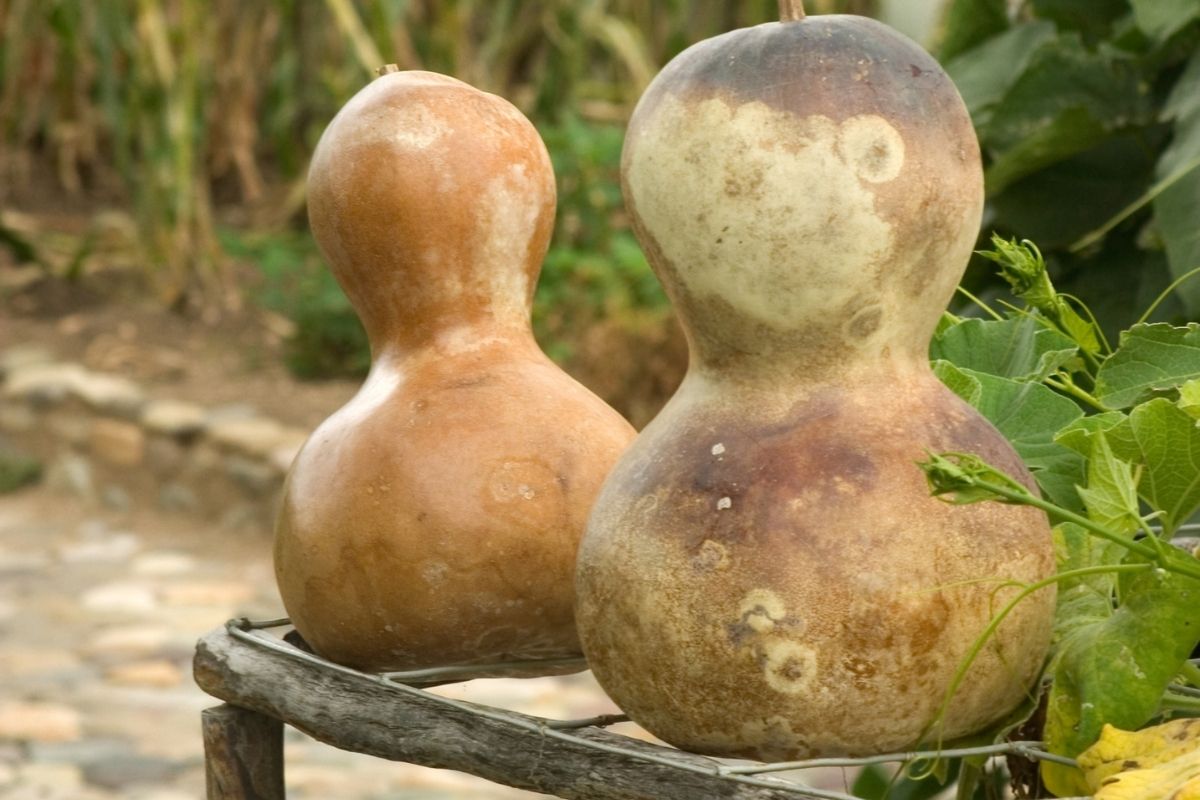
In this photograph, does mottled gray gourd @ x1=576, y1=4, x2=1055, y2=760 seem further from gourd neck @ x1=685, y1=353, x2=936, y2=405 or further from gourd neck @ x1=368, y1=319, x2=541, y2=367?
gourd neck @ x1=368, y1=319, x2=541, y2=367

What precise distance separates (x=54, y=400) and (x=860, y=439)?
397 centimetres

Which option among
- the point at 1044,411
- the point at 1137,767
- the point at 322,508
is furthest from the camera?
the point at 322,508

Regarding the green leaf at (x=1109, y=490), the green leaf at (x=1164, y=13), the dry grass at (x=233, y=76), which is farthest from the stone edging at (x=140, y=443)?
the green leaf at (x=1109, y=490)

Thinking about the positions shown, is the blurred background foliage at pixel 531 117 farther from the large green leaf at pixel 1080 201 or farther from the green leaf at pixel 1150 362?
the green leaf at pixel 1150 362

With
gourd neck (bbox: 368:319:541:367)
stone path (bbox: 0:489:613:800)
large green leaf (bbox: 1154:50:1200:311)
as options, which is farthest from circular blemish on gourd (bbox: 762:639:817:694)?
stone path (bbox: 0:489:613:800)

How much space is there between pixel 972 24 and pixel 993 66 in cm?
12

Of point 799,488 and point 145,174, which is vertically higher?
point 799,488

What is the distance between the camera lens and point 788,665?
69cm

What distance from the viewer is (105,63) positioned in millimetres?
4633

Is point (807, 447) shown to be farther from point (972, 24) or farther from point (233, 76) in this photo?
point (233, 76)

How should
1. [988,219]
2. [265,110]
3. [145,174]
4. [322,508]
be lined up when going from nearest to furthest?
[322,508], [988,219], [145,174], [265,110]

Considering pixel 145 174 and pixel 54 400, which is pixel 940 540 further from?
pixel 145 174

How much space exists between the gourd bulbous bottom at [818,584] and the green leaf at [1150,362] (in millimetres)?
79

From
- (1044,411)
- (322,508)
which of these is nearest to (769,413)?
(1044,411)
